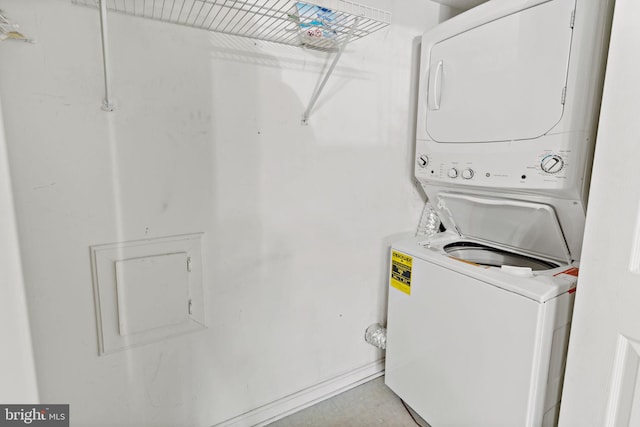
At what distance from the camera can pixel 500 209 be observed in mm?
1823

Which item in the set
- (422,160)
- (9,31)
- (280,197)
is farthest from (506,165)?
(9,31)

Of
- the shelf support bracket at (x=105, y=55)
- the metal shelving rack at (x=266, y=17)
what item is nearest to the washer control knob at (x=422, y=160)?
the metal shelving rack at (x=266, y=17)

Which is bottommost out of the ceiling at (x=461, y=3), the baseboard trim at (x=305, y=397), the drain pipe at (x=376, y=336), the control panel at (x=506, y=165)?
the baseboard trim at (x=305, y=397)

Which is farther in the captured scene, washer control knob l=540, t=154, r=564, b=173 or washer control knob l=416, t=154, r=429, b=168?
washer control knob l=416, t=154, r=429, b=168

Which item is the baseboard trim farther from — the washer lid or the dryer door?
the dryer door

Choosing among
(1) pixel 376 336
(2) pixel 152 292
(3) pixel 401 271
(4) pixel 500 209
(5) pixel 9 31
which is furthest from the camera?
(1) pixel 376 336

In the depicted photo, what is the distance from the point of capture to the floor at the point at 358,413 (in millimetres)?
1982

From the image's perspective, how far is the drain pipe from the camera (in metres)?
2.23

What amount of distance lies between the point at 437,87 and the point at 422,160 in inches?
16.0

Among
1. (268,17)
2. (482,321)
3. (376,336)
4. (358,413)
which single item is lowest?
(358,413)

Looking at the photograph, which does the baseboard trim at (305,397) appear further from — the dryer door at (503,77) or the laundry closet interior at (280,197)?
the dryer door at (503,77)

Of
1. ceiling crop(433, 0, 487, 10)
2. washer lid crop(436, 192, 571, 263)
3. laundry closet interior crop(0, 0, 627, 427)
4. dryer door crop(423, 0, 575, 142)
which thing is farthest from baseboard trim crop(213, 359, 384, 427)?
ceiling crop(433, 0, 487, 10)

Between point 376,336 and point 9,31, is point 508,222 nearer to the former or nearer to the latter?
point 376,336

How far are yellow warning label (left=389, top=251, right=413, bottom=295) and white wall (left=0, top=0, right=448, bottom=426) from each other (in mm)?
219
